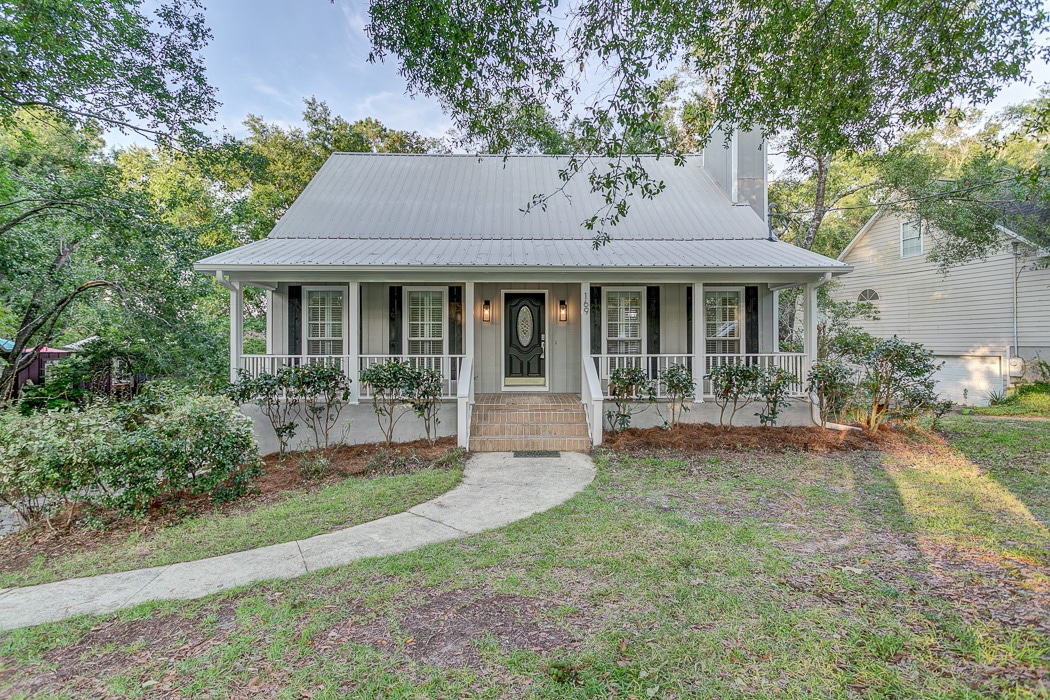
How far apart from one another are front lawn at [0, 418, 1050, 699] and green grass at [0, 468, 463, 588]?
3.02 ft

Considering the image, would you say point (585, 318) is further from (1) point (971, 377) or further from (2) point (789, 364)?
(1) point (971, 377)

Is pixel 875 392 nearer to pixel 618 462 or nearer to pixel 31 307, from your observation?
pixel 618 462

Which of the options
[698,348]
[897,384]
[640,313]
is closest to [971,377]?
[897,384]

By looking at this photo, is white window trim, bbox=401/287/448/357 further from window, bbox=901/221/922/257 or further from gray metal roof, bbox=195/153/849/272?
window, bbox=901/221/922/257

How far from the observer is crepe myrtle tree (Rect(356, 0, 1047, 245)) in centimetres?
456

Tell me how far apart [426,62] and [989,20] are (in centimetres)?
557

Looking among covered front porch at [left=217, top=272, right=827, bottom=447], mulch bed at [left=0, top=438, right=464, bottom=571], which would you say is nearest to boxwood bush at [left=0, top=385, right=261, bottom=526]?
mulch bed at [left=0, top=438, right=464, bottom=571]

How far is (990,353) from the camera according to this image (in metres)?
13.6

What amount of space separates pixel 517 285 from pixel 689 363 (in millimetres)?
3705

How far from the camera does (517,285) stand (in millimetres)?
9297

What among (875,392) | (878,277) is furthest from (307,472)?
(878,277)

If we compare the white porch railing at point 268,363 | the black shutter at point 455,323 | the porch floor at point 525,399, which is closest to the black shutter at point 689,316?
the porch floor at point 525,399

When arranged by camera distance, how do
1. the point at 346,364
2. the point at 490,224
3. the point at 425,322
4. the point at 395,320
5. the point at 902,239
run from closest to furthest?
the point at 346,364
the point at 395,320
the point at 425,322
the point at 490,224
the point at 902,239

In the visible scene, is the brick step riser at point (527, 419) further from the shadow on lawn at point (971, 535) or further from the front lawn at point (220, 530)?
the shadow on lawn at point (971, 535)
